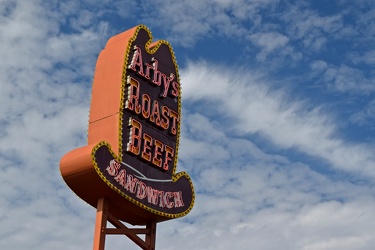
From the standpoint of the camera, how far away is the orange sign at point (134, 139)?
24.7m

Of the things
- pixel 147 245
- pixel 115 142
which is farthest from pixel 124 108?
pixel 147 245

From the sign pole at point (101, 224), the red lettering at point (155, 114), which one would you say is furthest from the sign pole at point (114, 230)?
the red lettering at point (155, 114)

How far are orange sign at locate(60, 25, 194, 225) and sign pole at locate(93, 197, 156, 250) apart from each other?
319 millimetres

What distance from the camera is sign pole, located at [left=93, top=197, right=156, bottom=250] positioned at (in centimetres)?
2469

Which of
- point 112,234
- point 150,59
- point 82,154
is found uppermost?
point 150,59

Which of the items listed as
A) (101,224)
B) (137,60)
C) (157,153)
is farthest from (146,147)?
(101,224)

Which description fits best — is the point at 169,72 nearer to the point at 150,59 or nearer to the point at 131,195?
the point at 150,59

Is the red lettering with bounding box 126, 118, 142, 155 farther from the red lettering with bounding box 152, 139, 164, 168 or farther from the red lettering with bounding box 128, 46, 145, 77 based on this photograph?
the red lettering with bounding box 128, 46, 145, 77

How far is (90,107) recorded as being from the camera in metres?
26.9

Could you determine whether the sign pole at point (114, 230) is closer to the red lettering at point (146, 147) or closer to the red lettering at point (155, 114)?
the red lettering at point (146, 147)

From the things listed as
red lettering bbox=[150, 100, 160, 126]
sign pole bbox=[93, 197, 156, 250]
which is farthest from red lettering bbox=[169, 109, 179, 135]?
sign pole bbox=[93, 197, 156, 250]

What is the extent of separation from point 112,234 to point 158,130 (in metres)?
4.49

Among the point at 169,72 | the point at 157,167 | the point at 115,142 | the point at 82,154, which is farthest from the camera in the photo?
the point at 169,72

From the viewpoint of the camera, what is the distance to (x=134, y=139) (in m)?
26.5
